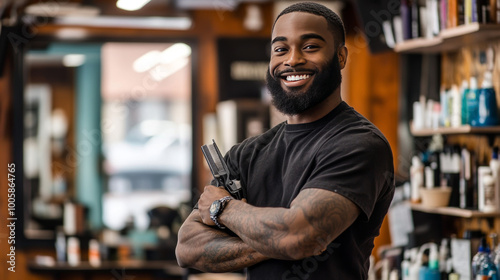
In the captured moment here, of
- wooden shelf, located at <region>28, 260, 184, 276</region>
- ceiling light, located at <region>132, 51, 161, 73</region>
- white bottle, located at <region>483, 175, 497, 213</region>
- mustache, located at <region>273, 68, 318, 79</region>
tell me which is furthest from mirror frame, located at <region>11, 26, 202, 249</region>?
mustache, located at <region>273, 68, 318, 79</region>

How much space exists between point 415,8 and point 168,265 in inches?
106

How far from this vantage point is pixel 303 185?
169 cm

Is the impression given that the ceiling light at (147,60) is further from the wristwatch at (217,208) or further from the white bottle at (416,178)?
the wristwatch at (217,208)

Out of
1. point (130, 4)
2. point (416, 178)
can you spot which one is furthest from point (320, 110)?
point (130, 4)

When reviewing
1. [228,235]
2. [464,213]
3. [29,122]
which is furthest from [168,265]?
[228,235]

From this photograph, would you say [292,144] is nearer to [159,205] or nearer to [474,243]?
[474,243]

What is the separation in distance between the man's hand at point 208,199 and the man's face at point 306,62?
0.29 m

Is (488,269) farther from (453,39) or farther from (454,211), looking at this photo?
(453,39)

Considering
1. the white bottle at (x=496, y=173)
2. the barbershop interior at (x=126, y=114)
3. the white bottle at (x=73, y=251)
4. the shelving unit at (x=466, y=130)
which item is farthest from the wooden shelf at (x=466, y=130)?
the white bottle at (x=73, y=251)

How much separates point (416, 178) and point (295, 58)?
217cm

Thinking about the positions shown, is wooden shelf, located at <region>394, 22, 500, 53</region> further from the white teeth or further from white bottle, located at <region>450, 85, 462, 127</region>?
the white teeth

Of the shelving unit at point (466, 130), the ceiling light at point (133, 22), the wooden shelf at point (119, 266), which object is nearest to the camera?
the shelving unit at point (466, 130)

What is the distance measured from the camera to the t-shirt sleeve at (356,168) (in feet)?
5.18

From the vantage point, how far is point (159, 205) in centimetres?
534
